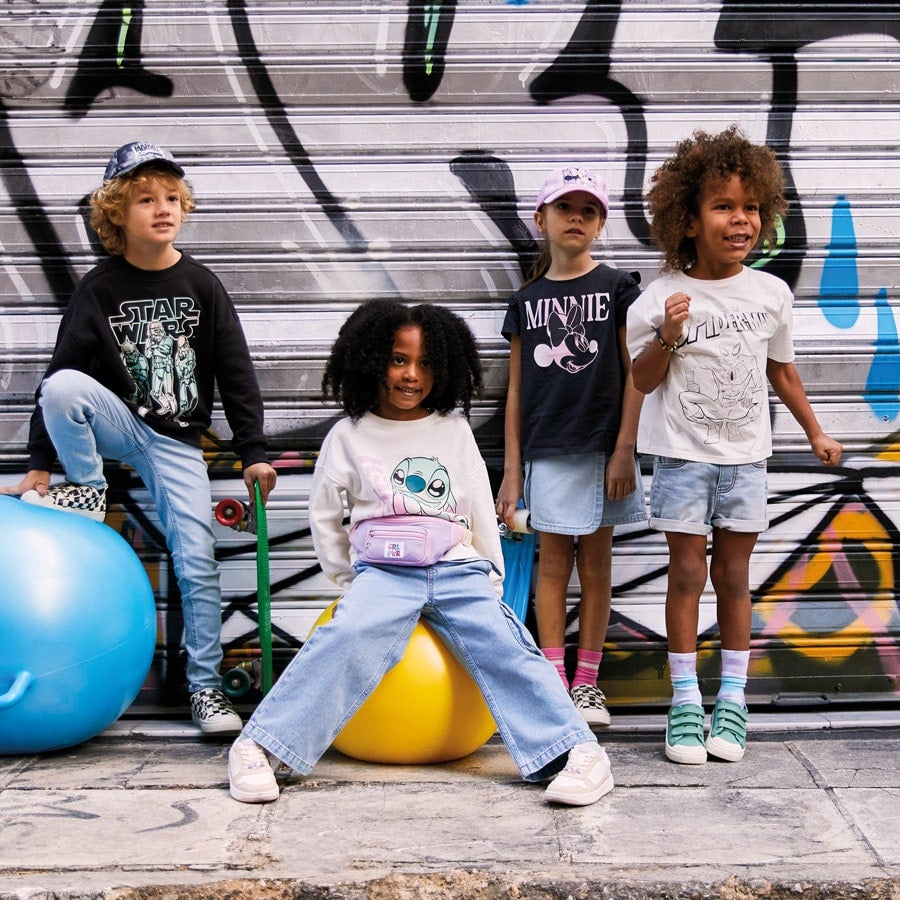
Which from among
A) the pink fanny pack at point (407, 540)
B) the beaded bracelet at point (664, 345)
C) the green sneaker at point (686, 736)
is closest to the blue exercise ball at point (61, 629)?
the pink fanny pack at point (407, 540)

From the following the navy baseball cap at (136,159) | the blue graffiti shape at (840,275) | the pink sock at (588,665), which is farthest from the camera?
the blue graffiti shape at (840,275)

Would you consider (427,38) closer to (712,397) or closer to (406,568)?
(712,397)

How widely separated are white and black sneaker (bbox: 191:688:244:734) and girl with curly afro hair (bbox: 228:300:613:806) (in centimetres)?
57

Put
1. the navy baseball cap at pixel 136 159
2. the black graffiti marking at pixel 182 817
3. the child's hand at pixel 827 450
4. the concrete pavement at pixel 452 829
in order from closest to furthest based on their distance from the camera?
1. the concrete pavement at pixel 452 829
2. the black graffiti marking at pixel 182 817
3. the child's hand at pixel 827 450
4. the navy baseball cap at pixel 136 159

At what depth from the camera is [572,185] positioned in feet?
12.5

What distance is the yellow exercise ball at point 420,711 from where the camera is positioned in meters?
3.29

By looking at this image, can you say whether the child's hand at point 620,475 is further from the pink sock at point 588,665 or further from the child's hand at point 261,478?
the child's hand at point 261,478

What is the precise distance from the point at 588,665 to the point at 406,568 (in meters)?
0.91

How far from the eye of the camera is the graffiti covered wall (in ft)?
13.5

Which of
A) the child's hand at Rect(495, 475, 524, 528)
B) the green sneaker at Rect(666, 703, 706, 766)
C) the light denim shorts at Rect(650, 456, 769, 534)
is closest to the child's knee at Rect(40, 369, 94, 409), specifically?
the child's hand at Rect(495, 475, 524, 528)

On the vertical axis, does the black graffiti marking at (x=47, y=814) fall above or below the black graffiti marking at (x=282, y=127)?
below

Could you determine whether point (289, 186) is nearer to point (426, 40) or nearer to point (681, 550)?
point (426, 40)

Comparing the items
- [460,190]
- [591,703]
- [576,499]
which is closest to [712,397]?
[576,499]

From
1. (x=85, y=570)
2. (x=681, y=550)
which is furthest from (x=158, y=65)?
(x=681, y=550)
